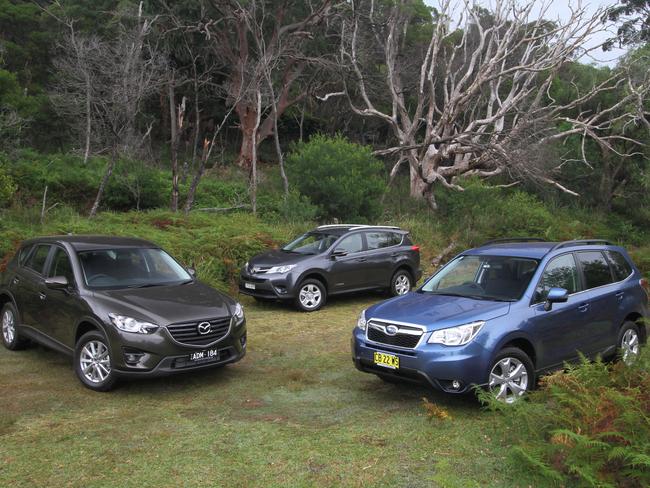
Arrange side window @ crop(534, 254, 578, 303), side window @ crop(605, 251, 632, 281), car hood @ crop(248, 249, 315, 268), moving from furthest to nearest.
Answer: car hood @ crop(248, 249, 315, 268)
side window @ crop(605, 251, 632, 281)
side window @ crop(534, 254, 578, 303)

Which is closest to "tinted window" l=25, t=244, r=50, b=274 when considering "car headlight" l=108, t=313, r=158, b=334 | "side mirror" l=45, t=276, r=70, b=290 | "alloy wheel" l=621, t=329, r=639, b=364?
"side mirror" l=45, t=276, r=70, b=290

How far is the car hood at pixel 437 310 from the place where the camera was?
603cm

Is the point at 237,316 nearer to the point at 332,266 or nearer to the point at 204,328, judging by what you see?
the point at 204,328

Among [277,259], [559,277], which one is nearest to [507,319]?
[559,277]

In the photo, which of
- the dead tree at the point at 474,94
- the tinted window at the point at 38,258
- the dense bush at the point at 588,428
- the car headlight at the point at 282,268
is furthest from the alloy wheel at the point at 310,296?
the dead tree at the point at 474,94

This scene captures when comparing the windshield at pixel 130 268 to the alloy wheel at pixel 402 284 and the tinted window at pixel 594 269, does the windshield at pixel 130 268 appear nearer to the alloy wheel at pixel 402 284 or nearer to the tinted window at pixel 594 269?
the tinted window at pixel 594 269

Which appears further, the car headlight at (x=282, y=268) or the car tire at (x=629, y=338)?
the car headlight at (x=282, y=268)

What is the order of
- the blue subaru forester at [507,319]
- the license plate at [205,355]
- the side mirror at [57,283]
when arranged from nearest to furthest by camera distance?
the blue subaru forester at [507,319] → the license plate at [205,355] → the side mirror at [57,283]

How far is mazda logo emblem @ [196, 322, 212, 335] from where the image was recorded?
22.3 ft

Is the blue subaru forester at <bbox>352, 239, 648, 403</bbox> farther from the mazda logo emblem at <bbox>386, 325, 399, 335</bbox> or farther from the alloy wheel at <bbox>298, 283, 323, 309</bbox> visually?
the alloy wheel at <bbox>298, 283, 323, 309</bbox>

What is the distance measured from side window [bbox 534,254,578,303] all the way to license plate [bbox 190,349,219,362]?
3481mm

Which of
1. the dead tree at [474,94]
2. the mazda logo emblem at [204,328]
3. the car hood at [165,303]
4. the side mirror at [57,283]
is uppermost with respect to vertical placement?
the dead tree at [474,94]

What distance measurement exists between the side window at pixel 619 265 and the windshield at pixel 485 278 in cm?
152

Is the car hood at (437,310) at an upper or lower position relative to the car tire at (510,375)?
upper
